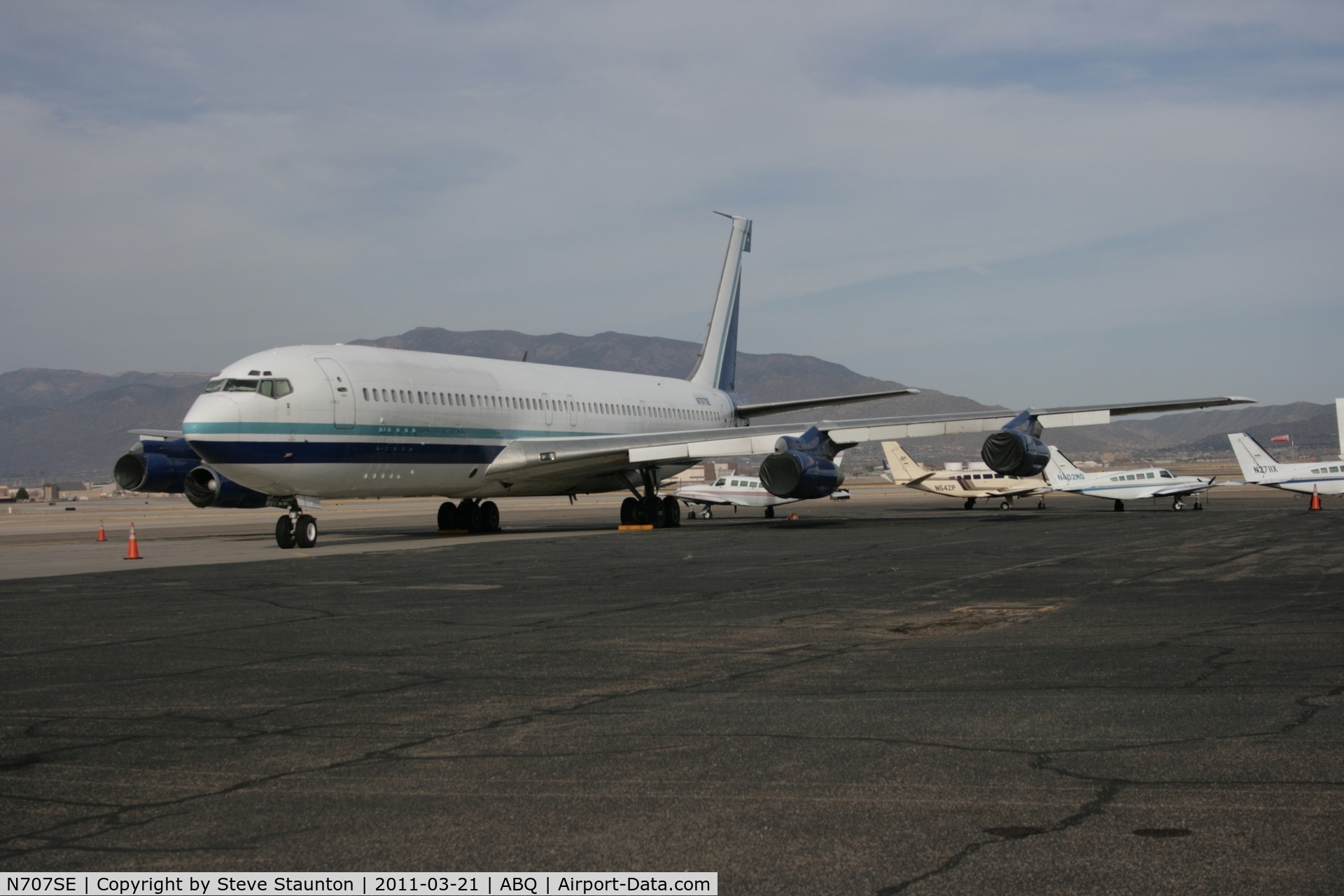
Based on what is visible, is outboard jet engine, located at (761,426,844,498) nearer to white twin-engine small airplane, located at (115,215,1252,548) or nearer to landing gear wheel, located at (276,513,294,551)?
white twin-engine small airplane, located at (115,215,1252,548)

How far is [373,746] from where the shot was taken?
6.66 meters

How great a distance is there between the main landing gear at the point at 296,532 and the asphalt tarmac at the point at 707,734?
956cm

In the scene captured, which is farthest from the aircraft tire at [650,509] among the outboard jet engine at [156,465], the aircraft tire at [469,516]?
the outboard jet engine at [156,465]

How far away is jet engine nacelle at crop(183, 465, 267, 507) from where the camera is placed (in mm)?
30047

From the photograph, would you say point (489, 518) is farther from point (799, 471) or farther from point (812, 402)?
point (812, 402)

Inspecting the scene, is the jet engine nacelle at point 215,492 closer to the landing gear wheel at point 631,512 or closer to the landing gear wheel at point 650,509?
the landing gear wheel at point 631,512

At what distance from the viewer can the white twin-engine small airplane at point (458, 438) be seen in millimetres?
24891

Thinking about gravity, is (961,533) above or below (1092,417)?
below

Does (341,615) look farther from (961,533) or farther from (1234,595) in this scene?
(961,533)

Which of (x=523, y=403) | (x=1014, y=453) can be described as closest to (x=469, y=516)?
(x=523, y=403)

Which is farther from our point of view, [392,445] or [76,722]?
[392,445]

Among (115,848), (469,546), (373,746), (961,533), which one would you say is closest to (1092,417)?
(961,533)

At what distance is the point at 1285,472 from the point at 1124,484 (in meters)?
6.58

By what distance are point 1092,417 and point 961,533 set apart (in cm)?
579
